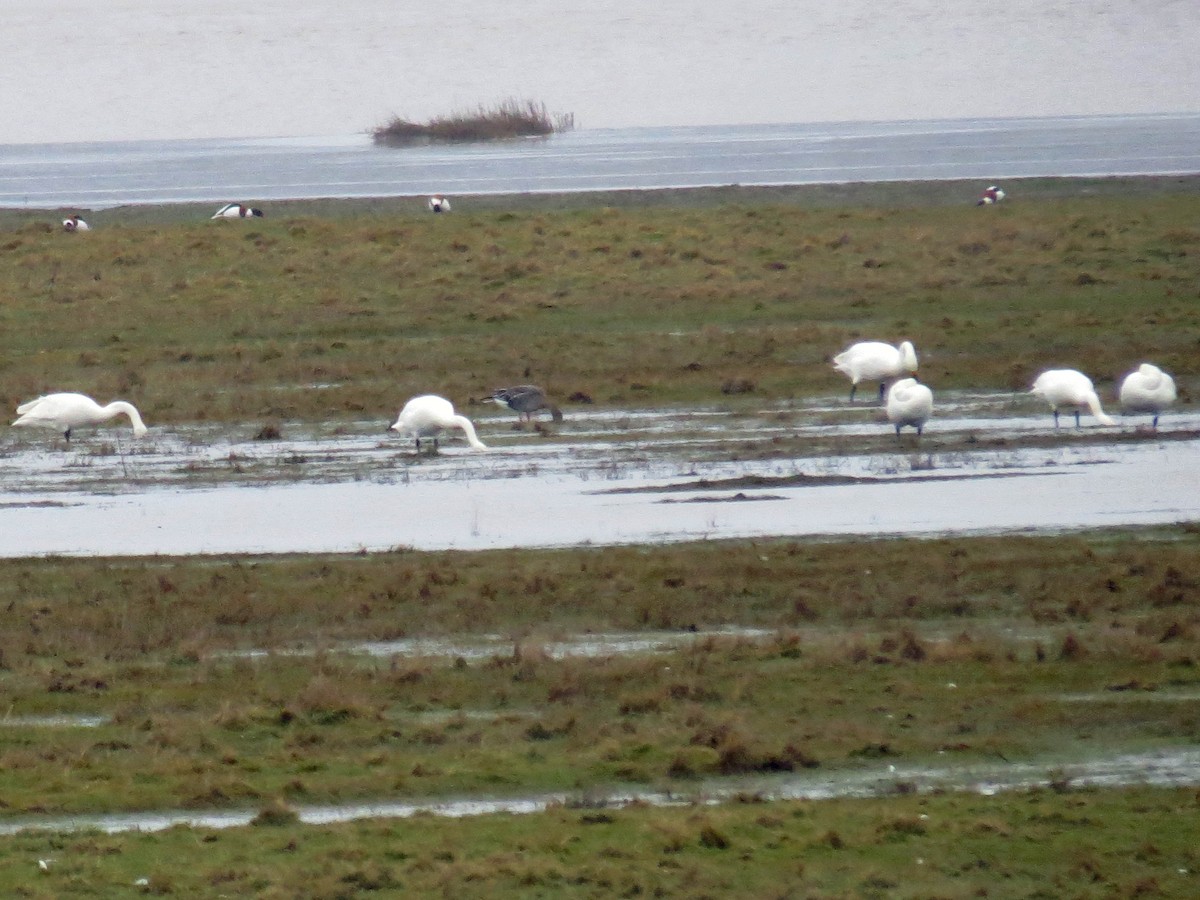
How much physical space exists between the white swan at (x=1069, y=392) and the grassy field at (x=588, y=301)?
95.2 inches

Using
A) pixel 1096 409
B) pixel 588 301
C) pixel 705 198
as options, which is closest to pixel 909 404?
pixel 1096 409

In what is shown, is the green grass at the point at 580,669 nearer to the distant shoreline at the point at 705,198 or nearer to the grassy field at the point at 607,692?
the grassy field at the point at 607,692

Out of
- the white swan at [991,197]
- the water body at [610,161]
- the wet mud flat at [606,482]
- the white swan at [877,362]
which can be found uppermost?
the water body at [610,161]

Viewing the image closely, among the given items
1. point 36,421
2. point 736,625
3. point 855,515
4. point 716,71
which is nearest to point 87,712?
point 736,625

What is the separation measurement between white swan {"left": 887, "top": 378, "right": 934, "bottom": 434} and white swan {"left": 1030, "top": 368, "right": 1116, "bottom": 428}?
1368 mm

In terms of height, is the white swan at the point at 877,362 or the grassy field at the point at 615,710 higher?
the white swan at the point at 877,362

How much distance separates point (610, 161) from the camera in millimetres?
56688

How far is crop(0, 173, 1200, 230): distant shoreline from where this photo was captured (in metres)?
39.2

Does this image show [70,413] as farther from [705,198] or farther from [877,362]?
[705,198]

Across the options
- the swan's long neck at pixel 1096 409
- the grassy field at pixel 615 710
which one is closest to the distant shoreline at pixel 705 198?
the swan's long neck at pixel 1096 409

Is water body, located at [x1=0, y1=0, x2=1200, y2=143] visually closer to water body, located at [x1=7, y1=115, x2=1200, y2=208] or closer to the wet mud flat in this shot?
water body, located at [x1=7, y1=115, x2=1200, y2=208]

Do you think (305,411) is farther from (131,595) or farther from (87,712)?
(87,712)

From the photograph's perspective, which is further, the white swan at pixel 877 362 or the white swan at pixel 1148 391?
the white swan at pixel 877 362

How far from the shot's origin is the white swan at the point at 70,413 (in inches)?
754
